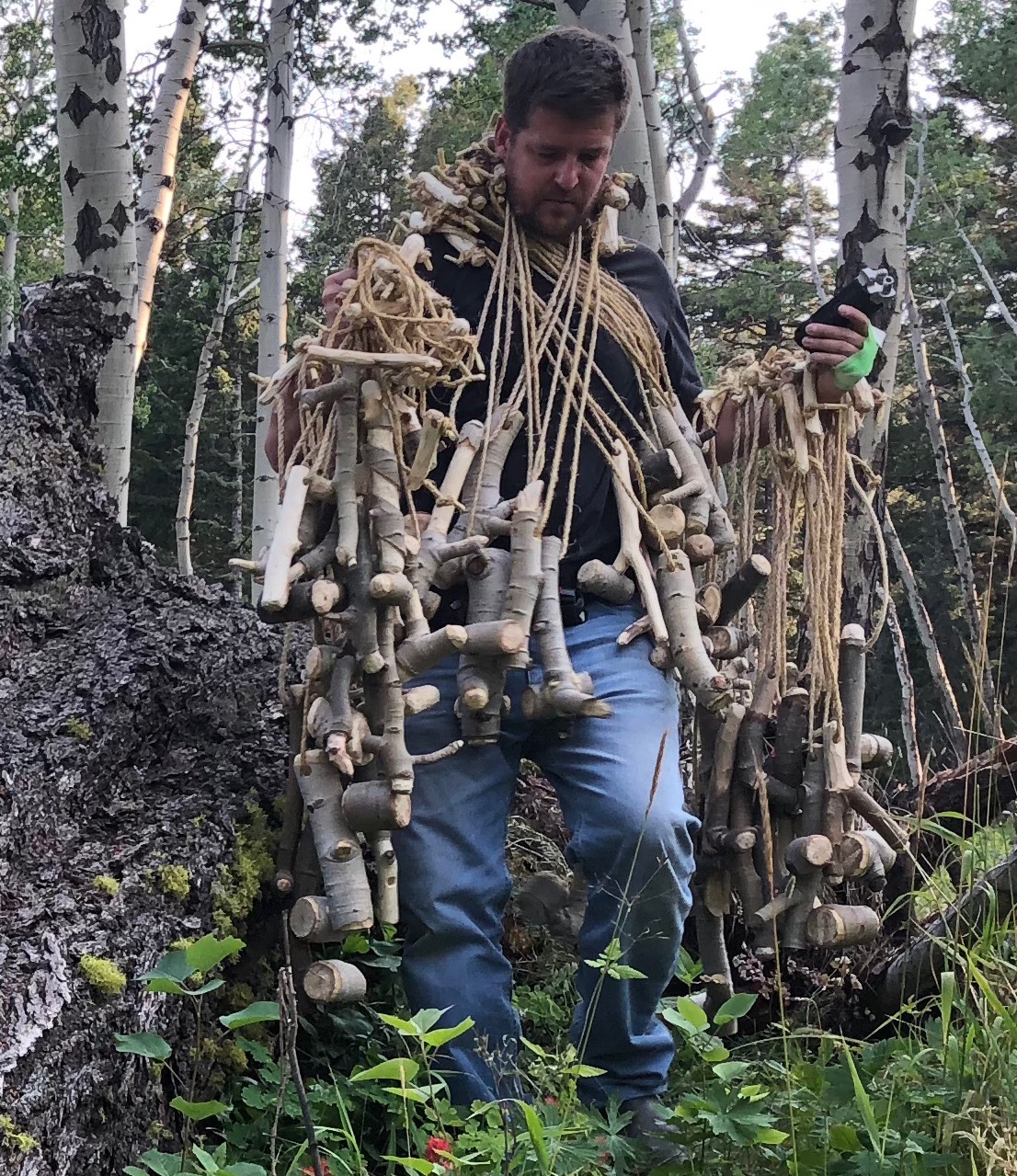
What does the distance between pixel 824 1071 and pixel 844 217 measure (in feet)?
12.2

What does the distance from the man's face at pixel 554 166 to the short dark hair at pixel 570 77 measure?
0.02 meters

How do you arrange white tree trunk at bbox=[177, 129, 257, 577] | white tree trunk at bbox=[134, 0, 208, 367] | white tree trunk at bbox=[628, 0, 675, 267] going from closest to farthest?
white tree trunk at bbox=[628, 0, 675, 267] < white tree trunk at bbox=[134, 0, 208, 367] < white tree trunk at bbox=[177, 129, 257, 577]

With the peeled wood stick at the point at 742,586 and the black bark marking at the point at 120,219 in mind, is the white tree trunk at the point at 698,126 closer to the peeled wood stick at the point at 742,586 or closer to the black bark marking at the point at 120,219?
the black bark marking at the point at 120,219

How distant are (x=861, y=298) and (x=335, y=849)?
1631mm

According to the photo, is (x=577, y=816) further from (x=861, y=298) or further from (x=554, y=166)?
(x=554, y=166)

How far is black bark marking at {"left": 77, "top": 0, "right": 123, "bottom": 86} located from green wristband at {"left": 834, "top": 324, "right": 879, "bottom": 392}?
449cm

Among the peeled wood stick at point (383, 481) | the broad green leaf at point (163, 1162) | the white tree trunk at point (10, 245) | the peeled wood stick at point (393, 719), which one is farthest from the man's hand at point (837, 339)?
the white tree trunk at point (10, 245)

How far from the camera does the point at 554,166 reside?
2455mm

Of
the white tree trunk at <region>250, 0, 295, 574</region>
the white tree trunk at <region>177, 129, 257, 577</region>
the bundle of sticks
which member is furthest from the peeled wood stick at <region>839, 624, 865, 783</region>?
the white tree trunk at <region>177, 129, 257, 577</region>

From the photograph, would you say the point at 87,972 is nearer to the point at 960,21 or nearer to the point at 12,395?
the point at 12,395

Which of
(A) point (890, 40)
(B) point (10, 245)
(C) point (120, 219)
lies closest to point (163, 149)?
(C) point (120, 219)

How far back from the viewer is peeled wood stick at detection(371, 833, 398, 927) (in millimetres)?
2043

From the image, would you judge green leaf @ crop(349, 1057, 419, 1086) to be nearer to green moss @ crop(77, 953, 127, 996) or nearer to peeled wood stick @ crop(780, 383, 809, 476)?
green moss @ crop(77, 953, 127, 996)

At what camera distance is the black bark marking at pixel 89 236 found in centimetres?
557
